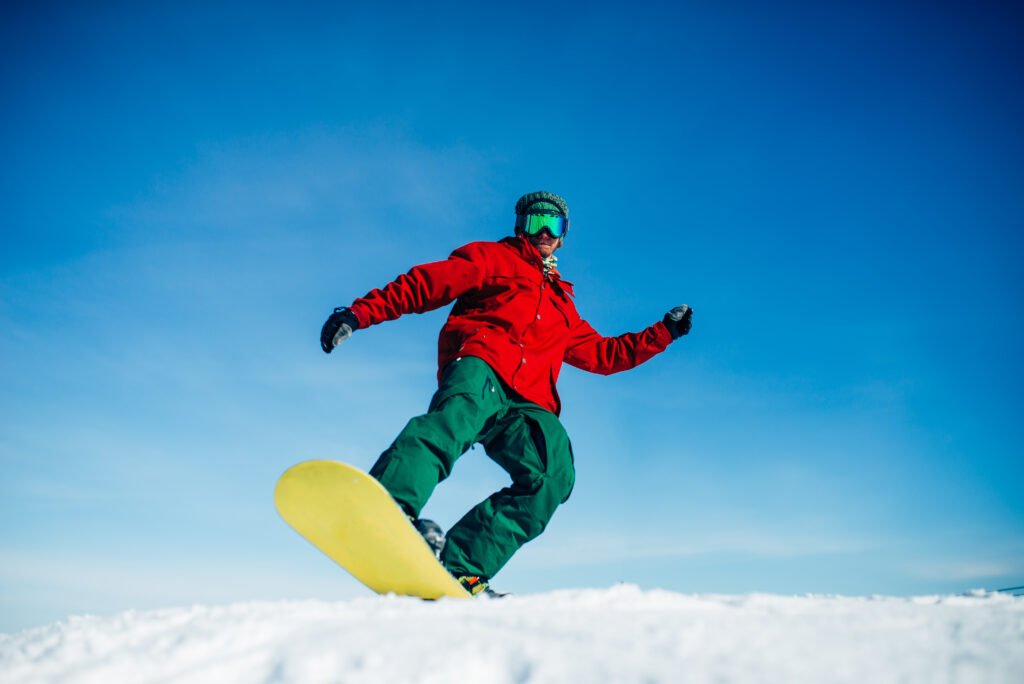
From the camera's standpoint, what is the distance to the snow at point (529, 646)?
52.8 inches

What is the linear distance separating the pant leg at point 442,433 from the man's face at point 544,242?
47.9 inches

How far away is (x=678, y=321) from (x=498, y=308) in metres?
1.52

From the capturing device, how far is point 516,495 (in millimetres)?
3295

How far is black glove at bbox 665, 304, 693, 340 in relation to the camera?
452 centimetres

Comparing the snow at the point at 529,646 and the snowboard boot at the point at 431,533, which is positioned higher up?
the snowboard boot at the point at 431,533

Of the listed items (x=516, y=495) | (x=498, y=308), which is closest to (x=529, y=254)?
(x=498, y=308)

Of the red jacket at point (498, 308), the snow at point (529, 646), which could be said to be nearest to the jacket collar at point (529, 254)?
the red jacket at point (498, 308)

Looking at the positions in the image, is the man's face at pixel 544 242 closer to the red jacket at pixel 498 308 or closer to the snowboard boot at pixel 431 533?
the red jacket at pixel 498 308

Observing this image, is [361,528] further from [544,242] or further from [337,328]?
[544,242]

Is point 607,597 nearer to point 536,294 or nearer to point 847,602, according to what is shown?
point 847,602

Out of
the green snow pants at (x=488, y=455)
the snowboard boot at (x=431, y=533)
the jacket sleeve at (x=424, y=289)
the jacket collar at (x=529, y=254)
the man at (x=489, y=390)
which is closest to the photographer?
the snowboard boot at (x=431, y=533)

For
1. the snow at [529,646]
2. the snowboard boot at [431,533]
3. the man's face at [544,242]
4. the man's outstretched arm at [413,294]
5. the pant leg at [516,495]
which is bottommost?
the snow at [529,646]

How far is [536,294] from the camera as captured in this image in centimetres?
387

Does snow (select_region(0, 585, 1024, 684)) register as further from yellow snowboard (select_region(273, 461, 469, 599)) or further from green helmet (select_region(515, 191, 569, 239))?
green helmet (select_region(515, 191, 569, 239))
